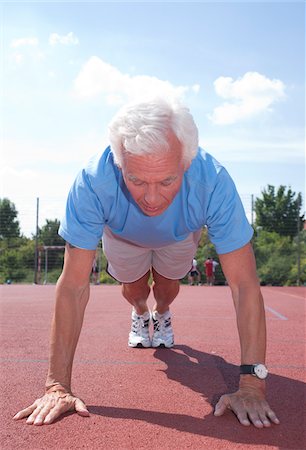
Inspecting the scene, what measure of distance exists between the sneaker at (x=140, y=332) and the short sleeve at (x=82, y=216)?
1.81 meters

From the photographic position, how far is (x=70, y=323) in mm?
2678

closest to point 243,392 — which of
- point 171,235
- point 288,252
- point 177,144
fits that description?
point 171,235

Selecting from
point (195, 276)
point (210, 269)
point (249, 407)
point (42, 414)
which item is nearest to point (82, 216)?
point (42, 414)

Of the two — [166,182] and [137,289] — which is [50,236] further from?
[166,182]

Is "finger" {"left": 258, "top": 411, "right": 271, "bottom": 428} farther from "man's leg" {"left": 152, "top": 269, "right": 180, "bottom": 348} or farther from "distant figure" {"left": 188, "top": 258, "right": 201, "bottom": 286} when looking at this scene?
"distant figure" {"left": 188, "top": 258, "right": 201, "bottom": 286}

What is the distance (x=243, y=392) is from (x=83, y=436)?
812 mm

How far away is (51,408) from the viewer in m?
2.48

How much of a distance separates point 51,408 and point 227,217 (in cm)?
129

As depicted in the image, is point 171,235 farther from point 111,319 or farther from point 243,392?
point 111,319

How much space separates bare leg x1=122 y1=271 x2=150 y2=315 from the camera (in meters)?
4.35

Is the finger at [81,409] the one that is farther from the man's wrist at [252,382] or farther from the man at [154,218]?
the man's wrist at [252,382]

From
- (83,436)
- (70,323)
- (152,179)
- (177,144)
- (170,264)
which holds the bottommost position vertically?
(83,436)

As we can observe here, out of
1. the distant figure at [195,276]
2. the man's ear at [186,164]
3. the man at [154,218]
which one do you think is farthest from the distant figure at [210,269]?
the man's ear at [186,164]

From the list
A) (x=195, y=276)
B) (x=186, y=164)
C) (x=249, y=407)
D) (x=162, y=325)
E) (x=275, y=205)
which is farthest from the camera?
(x=275, y=205)
